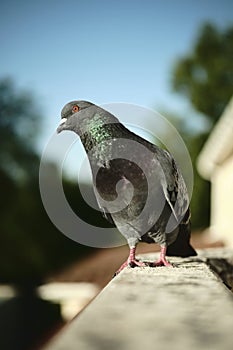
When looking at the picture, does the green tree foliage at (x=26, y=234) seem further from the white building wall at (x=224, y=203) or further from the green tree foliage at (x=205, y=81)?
the green tree foliage at (x=205, y=81)

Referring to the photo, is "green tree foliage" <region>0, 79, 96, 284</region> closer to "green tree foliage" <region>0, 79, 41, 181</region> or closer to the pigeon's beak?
"green tree foliage" <region>0, 79, 41, 181</region>

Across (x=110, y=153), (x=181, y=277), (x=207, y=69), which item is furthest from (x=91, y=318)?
(x=207, y=69)

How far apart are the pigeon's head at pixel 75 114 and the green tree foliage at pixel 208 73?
2111cm

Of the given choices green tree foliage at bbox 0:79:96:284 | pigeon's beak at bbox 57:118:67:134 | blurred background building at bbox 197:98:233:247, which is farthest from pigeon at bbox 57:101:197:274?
green tree foliage at bbox 0:79:96:284

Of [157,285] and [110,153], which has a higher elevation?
[110,153]

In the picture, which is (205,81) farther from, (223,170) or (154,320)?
(154,320)

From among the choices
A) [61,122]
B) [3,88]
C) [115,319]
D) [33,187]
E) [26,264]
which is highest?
[61,122]

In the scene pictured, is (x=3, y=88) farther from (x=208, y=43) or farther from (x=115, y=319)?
(x=115, y=319)

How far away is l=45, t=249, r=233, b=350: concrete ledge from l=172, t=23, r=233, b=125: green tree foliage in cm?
2238

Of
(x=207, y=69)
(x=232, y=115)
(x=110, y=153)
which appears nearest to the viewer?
(x=110, y=153)

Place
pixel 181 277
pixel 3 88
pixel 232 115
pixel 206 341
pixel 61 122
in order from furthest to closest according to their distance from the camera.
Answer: pixel 3 88 < pixel 232 115 < pixel 61 122 < pixel 181 277 < pixel 206 341

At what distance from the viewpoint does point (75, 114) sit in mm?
2986

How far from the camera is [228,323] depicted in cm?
127

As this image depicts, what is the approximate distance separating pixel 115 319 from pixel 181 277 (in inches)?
36.8
